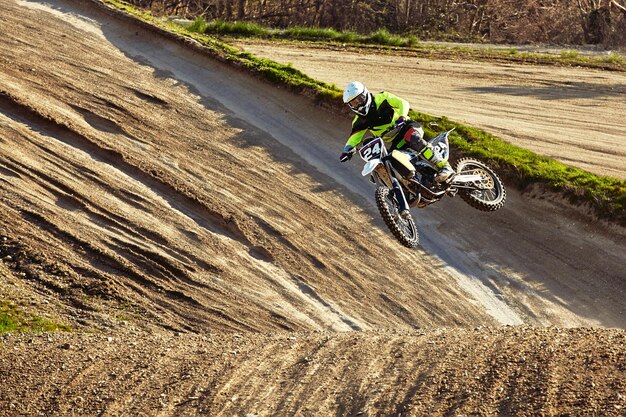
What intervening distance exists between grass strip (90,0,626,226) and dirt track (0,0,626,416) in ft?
1.50

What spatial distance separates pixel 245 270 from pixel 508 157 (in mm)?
7201

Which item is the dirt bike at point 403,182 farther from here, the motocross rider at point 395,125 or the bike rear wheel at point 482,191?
the bike rear wheel at point 482,191

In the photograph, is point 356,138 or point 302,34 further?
point 302,34

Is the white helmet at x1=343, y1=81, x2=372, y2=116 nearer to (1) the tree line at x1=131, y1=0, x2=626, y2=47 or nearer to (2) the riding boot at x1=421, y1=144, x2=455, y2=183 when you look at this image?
(2) the riding boot at x1=421, y1=144, x2=455, y2=183

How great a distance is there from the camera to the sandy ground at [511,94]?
24.2 metres

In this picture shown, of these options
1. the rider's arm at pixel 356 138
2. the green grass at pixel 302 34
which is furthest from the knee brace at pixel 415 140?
the green grass at pixel 302 34

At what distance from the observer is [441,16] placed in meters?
37.9

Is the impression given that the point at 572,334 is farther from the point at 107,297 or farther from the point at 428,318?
the point at 107,297

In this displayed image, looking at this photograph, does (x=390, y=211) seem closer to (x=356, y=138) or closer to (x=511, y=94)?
(x=356, y=138)

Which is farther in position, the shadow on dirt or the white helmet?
the shadow on dirt

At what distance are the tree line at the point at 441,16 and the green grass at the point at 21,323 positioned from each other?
23.2 meters

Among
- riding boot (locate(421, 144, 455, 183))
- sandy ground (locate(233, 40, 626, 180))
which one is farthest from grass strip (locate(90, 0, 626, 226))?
riding boot (locate(421, 144, 455, 183))

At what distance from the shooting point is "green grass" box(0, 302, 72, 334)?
16328 millimetres

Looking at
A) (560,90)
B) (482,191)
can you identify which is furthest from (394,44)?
(482,191)
